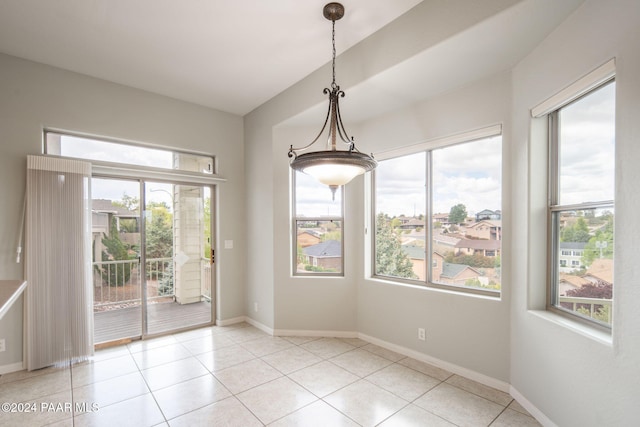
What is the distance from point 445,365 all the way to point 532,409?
2.52 ft

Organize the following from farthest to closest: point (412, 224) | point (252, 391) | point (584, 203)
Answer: point (412, 224)
point (252, 391)
point (584, 203)

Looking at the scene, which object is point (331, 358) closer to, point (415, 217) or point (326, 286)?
point (326, 286)

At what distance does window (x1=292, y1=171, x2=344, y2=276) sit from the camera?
3.87 m

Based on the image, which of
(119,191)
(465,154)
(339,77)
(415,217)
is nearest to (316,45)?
(339,77)

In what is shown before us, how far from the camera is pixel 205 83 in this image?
3.52 meters

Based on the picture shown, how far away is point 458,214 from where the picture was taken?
2.96 metres

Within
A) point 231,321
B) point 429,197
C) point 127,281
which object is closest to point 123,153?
point 127,281

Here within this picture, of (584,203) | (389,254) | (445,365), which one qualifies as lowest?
(445,365)

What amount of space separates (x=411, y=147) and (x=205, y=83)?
2.51 m

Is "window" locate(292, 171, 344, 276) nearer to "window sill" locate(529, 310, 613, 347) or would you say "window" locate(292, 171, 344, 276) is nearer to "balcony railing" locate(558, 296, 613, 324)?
"window sill" locate(529, 310, 613, 347)

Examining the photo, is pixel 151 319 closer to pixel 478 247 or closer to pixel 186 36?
pixel 186 36

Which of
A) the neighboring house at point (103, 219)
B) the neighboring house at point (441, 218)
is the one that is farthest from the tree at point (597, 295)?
the neighboring house at point (103, 219)

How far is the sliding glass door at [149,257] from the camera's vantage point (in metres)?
3.48

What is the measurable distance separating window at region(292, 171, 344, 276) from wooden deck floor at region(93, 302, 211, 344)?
1.57m
